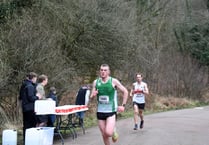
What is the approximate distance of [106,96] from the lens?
10844 millimetres

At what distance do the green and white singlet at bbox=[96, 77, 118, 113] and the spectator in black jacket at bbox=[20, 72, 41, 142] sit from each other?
2144 millimetres

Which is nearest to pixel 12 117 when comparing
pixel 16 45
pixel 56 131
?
pixel 16 45

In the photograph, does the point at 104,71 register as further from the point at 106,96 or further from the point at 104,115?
the point at 104,115

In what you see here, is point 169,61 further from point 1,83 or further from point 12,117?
point 1,83

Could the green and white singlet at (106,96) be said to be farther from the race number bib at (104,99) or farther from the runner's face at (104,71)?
the runner's face at (104,71)

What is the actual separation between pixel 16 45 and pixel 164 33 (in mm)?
24603

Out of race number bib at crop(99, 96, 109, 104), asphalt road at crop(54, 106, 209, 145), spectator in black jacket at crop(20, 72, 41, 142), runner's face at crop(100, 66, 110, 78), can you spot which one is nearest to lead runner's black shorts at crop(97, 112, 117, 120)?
race number bib at crop(99, 96, 109, 104)

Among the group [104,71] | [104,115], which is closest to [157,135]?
[104,115]

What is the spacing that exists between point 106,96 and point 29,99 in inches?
95.2

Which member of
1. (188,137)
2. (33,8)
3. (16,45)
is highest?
(33,8)

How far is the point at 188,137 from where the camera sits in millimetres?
14531

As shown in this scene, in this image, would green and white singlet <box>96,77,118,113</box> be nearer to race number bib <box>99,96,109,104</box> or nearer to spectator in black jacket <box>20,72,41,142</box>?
race number bib <box>99,96,109,104</box>

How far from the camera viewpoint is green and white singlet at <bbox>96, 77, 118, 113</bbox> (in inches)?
426

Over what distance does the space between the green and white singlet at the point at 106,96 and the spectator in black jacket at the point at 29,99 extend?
214 centimetres
